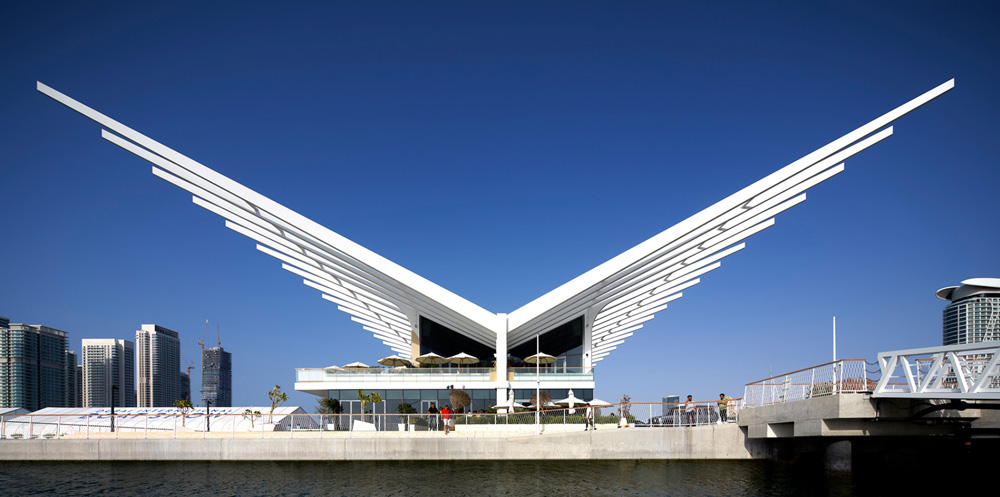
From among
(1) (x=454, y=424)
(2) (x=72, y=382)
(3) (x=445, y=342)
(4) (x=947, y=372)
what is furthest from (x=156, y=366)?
(4) (x=947, y=372)

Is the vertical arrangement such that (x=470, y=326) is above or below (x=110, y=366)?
above

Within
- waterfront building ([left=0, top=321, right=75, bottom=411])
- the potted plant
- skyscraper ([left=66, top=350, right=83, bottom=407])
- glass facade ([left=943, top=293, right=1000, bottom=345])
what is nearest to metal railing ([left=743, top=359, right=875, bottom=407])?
the potted plant

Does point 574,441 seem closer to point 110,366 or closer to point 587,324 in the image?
point 587,324

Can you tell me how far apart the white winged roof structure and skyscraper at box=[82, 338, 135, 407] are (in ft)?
461

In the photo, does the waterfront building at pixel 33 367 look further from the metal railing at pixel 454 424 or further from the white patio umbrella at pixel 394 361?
the metal railing at pixel 454 424

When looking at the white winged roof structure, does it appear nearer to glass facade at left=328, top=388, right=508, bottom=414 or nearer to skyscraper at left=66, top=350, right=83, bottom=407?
glass facade at left=328, top=388, right=508, bottom=414

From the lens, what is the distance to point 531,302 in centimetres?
3169

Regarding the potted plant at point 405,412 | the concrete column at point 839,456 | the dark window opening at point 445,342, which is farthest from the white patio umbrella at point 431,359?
the concrete column at point 839,456

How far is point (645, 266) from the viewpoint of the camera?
3231 cm

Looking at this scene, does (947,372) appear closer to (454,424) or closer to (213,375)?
(454,424)

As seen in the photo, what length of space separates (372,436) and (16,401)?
135 meters

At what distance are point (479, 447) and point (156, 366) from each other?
179 m

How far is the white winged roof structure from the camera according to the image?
25.9 metres

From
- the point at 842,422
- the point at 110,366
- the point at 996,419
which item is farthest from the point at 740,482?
the point at 110,366
